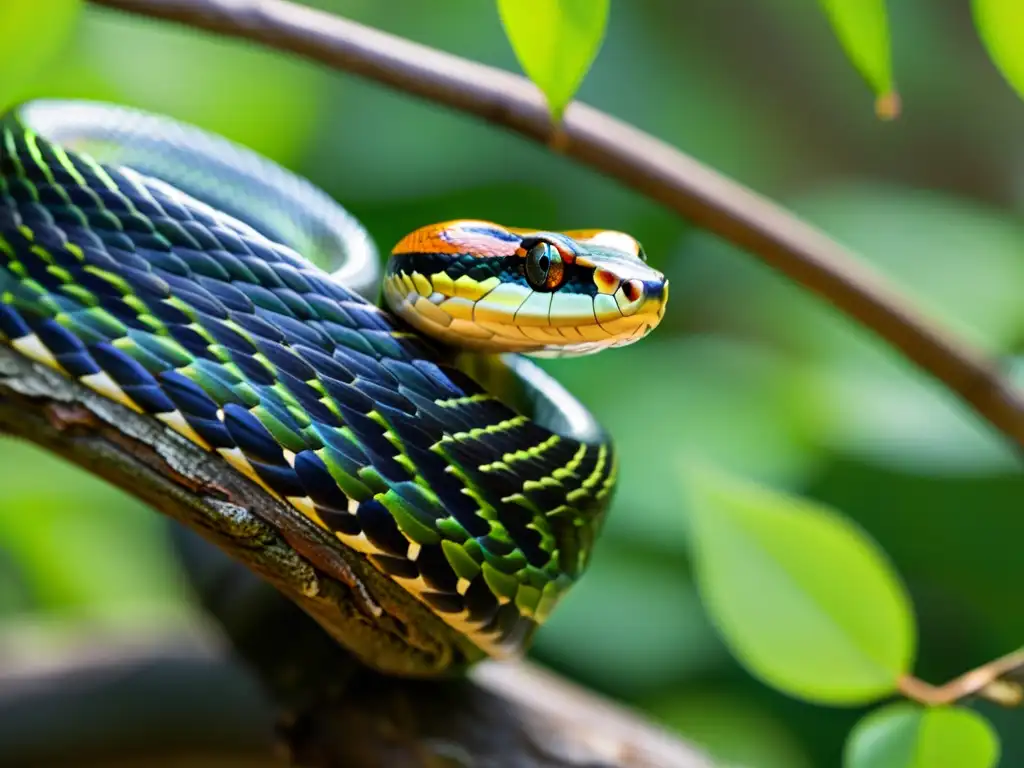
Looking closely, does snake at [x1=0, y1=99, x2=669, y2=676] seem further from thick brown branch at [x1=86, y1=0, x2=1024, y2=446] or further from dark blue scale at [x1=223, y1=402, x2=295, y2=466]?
thick brown branch at [x1=86, y1=0, x2=1024, y2=446]

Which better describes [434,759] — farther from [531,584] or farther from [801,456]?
[801,456]

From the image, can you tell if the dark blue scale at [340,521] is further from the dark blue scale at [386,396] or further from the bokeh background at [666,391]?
the bokeh background at [666,391]

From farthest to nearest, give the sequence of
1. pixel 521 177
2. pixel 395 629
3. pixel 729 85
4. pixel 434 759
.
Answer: pixel 729 85 < pixel 521 177 < pixel 434 759 < pixel 395 629

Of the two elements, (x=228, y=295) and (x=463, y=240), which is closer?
(x=228, y=295)

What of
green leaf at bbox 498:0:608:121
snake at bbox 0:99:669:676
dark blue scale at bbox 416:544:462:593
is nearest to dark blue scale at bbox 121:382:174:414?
snake at bbox 0:99:669:676

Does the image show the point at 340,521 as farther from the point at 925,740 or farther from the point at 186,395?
the point at 925,740

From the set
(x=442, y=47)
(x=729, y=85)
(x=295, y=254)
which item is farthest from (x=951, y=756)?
(x=729, y=85)

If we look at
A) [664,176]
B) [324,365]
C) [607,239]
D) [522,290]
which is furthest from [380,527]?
[664,176]
